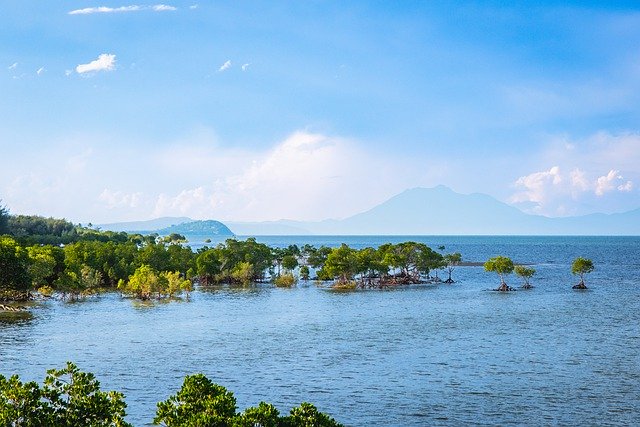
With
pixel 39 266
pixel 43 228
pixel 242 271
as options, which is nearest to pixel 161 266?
pixel 242 271

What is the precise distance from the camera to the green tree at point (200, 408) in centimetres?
1978

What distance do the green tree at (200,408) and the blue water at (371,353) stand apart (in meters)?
14.8

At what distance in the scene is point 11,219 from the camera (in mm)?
182500

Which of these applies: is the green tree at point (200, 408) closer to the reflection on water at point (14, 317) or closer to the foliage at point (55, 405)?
the foliage at point (55, 405)

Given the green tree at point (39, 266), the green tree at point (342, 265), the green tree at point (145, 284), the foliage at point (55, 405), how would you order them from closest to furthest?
1. the foliage at point (55, 405)
2. the green tree at point (39, 266)
3. the green tree at point (145, 284)
4. the green tree at point (342, 265)

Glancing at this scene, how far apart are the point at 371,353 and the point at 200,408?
34316mm

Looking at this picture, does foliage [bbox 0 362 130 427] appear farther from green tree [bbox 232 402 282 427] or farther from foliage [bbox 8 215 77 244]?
foliage [bbox 8 215 77 244]

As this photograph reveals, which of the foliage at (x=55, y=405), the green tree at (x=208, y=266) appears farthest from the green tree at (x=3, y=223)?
the foliage at (x=55, y=405)

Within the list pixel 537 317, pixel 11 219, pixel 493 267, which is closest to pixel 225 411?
A: pixel 537 317

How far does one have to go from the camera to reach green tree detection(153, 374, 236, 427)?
19.8m

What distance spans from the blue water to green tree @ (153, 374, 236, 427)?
14.8 m

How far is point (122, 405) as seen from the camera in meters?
21.9

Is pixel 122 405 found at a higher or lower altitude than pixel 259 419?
lower

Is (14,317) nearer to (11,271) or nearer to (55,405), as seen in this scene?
(11,271)
